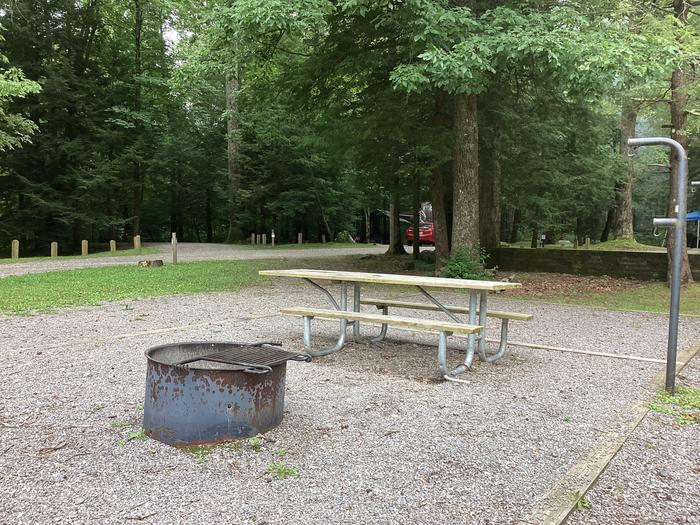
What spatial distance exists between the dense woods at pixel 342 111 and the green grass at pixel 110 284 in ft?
13.4

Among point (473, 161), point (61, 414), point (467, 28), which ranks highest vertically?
point (467, 28)

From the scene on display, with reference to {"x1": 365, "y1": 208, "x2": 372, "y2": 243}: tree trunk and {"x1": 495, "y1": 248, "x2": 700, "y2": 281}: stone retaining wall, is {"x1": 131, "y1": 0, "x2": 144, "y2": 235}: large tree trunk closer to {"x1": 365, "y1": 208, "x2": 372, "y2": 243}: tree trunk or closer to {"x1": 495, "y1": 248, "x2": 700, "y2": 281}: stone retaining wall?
{"x1": 365, "y1": 208, "x2": 372, "y2": 243}: tree trunk

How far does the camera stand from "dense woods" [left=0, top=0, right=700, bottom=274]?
29.2 feet

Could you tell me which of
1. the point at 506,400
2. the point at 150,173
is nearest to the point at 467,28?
the point at 506,400

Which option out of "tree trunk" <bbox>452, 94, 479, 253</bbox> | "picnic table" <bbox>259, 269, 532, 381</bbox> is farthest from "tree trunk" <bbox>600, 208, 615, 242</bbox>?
"picnic table" <bbox>259, 269, 532, 381</bbox>

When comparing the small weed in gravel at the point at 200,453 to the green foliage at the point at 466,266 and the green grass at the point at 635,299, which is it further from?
the green foliage at the point at 466,266

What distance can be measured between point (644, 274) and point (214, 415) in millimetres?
12406

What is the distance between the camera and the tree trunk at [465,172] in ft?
37.1

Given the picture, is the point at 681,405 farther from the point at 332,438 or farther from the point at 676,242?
the point at 332,438

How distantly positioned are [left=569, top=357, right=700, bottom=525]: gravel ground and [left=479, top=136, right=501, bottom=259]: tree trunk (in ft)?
36.9

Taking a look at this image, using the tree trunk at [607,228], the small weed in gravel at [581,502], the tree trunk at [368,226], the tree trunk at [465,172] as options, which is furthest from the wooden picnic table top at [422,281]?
the tree trunk at [368,226]

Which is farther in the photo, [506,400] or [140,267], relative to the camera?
[140,267]

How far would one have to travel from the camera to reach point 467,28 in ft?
29.2

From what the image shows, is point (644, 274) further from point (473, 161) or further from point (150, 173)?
point (150, 173)
